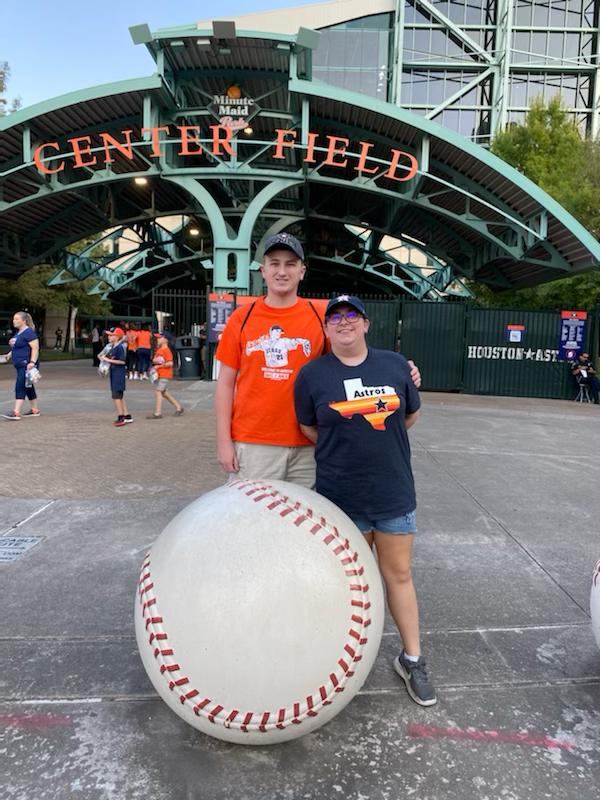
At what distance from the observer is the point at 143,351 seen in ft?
64.2

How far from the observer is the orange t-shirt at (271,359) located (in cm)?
278

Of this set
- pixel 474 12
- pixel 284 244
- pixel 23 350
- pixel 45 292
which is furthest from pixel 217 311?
pixel 474 12

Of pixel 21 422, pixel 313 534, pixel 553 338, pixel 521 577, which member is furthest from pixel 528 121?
pixel 313 534

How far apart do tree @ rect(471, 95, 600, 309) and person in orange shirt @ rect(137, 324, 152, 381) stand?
1369cm

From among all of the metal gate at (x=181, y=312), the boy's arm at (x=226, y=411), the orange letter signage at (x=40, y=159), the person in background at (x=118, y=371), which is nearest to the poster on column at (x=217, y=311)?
the metal gate at (x=181, y=312)

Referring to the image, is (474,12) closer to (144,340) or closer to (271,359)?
(144,340)

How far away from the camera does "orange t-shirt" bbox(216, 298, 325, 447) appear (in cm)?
278

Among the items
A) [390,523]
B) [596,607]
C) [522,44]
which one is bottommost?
[596,607]

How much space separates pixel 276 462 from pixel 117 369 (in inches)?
289

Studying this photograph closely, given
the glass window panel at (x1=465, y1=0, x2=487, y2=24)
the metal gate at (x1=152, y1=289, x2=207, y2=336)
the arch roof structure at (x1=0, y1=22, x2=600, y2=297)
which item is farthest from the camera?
the glass window panel at (x1=465, y1=0, x2=487, y2=24)

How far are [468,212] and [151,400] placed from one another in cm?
1047

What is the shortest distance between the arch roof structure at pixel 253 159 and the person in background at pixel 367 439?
11604 millimetres

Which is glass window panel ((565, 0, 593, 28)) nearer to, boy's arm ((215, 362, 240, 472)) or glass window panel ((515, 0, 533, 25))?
glass window panel ((515, 0, 533, 25))

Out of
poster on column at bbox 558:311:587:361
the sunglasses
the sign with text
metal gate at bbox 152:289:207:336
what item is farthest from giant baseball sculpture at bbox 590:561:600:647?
metal gate at bbox 152:289:207:336
